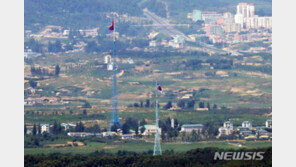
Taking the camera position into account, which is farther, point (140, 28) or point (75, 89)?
point (140, 28)

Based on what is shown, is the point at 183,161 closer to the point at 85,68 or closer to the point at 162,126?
the point at 162,126

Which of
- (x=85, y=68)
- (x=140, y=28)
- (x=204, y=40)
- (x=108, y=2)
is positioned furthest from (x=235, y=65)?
(x=108, y=2)

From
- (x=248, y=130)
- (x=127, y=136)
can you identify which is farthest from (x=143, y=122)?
(x=248, y=130)

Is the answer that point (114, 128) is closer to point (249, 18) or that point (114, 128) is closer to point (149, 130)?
point (149, 130)

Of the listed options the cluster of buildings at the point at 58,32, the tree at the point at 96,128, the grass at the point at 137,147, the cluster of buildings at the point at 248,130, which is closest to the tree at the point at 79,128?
the tree at the point at 96,128

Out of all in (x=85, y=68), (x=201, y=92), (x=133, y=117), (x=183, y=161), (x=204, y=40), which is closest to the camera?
(x=183, y=161)

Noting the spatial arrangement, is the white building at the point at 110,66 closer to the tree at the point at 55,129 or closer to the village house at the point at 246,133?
the tree at the point at 55,129

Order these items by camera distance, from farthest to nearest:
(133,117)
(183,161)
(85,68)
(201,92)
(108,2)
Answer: (108,2) < (85,68) < (201,92) < (133,117) < (183,161)

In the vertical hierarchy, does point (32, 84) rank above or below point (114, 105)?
above
